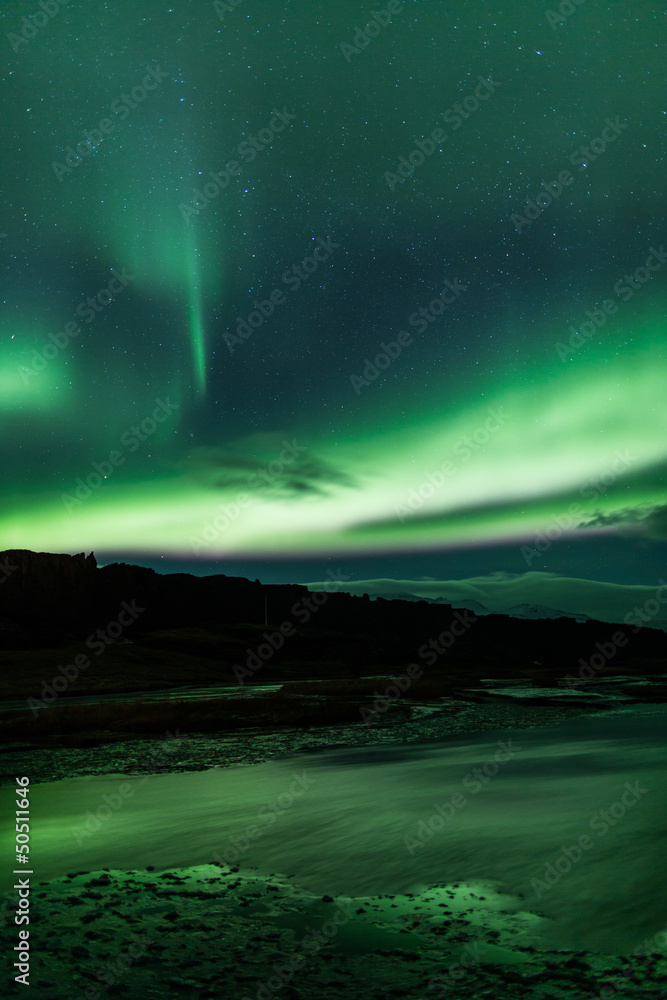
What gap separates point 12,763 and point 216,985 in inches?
713

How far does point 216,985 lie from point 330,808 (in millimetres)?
7727

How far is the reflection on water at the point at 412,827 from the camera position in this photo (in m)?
9.00

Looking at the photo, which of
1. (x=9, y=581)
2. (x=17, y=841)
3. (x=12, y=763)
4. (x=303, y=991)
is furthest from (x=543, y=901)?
(x=9, y=581)

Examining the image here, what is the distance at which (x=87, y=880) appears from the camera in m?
9.54

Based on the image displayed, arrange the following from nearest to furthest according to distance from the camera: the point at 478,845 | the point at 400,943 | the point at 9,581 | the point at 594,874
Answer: the point at 400,943 → the point at 594,874 → the point at 478,845 → the point at 9,581

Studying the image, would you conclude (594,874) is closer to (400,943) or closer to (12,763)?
(400,943)

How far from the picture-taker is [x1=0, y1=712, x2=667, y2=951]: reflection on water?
900 cm

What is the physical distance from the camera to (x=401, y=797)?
48.3 feet

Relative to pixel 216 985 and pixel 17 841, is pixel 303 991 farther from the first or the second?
pixel 17 841

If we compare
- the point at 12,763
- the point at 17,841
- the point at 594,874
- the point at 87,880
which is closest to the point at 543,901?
the point at 594,874

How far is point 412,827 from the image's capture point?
12172 millimetres

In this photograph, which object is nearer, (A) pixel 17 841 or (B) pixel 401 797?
(A) pixel 17 841

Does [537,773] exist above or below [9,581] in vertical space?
below

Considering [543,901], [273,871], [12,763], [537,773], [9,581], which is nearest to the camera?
[543,901]
